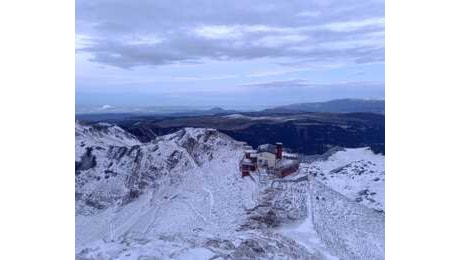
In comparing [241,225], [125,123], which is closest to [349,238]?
[241,225]

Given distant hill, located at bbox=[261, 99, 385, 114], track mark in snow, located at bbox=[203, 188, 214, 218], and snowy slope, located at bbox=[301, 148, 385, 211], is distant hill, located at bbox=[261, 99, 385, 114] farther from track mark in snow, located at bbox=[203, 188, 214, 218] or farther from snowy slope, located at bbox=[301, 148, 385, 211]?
track mark in snow, located at bbox=[203, 188, 214, 218]

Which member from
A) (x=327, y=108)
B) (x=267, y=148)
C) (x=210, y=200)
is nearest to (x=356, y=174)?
(x=327, y=108)

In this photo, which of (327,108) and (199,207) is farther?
(327,108)

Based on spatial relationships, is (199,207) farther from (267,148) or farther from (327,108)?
(327,108)

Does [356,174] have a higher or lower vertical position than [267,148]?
lower

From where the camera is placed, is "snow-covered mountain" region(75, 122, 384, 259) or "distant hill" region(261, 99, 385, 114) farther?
"distant hill" region(261, 99, 385, 114)

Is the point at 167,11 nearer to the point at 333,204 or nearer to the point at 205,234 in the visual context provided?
the point at 205,234

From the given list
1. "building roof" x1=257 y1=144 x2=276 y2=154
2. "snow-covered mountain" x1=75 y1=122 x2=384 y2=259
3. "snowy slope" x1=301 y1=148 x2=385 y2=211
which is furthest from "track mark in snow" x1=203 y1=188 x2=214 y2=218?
"snowy slope" x1=301 y1=148 x2=385 y2=211

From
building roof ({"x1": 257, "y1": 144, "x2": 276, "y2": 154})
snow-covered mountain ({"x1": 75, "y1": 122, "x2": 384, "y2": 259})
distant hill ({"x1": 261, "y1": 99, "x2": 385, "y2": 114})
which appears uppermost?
distant hill ({"x1": 261, "y1": 99, "x2": 385, "y2": 114})
